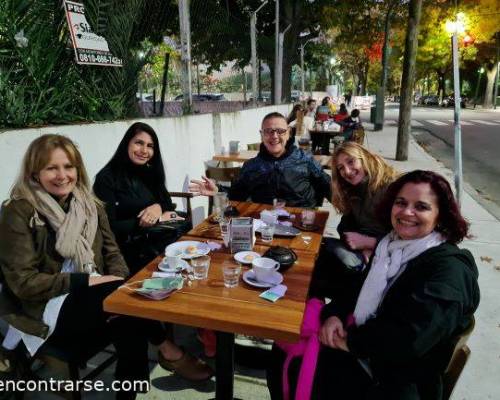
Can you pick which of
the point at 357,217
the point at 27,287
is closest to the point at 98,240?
the point at 27,287

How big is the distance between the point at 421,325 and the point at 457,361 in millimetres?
214

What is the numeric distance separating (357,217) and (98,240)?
71.7 inches

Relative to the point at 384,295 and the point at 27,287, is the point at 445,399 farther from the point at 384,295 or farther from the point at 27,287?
the point at 27,287

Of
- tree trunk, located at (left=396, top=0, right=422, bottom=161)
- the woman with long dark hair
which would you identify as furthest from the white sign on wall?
tree trunk, located at (left=396, top=0, right=422, bottom=161)

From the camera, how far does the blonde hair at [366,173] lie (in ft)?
9.11

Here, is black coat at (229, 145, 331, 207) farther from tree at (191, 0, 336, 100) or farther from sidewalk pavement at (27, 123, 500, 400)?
tree at (191, 0, 336, 100)

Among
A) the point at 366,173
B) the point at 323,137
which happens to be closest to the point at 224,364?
the point at 366,173

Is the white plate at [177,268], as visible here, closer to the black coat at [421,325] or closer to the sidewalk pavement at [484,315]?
the black coat at [421,325]

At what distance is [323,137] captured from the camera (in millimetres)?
10320

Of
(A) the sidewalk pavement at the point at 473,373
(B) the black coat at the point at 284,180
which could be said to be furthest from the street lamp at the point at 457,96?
(B) the black coat at the point at 284,180

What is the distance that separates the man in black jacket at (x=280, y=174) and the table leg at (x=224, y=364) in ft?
5.71

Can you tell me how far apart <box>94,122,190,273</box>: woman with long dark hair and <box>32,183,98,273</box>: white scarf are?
0.61m

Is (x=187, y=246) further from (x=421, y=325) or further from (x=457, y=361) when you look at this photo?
(x=457, y=361)

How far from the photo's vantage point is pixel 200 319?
1.54 meters
